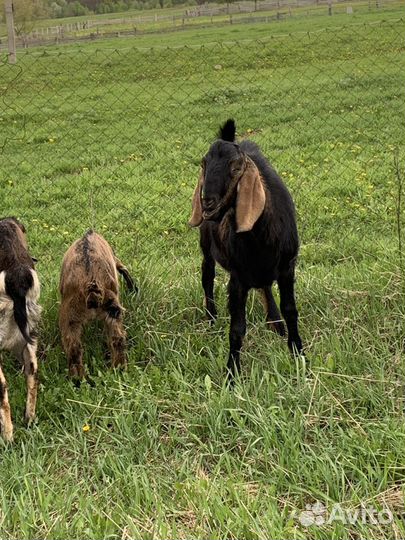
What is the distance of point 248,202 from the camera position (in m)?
3.63

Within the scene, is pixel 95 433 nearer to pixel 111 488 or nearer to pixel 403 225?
pixel 111 488

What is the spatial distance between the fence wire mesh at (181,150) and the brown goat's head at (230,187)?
1.69 m

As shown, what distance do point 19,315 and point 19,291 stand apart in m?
0.15

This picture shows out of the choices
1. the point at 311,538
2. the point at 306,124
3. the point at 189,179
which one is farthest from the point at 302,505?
the point at 306,124

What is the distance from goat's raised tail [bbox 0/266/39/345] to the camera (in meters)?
4.09

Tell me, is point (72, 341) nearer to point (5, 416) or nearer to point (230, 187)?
point (5, 416)

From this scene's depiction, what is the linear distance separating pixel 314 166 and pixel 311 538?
288 inches

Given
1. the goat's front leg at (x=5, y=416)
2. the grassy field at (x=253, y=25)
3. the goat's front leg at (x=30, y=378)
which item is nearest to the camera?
the goat's front leg at (x=5, y=416)

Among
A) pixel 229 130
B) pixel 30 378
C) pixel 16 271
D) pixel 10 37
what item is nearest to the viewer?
pixel 229 130

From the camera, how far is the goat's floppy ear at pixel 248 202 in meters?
3.61

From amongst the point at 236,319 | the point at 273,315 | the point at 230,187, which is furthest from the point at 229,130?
the point at 273,315

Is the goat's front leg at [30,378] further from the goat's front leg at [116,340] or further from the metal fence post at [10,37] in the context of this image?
the metal fence post at [10,37]

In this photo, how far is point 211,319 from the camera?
15.6ft

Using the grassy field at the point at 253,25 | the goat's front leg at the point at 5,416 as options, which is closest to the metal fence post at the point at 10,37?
the goat's front leg at the point at 5,416
